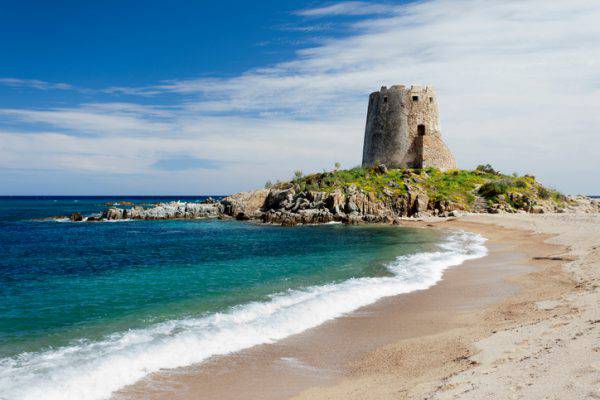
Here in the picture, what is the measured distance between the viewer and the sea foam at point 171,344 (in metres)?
7.70

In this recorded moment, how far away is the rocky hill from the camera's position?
44.0 meters

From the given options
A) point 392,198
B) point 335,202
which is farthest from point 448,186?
point 335,202

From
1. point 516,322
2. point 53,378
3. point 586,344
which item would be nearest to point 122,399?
point 53,378

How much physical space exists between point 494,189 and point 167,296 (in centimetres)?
4096

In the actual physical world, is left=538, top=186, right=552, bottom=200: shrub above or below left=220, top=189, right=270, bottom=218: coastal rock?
above

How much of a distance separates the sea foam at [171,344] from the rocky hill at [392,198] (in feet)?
91.5

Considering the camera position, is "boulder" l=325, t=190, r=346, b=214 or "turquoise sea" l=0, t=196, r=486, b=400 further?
"boulder" l=325, t=190, r=346, b=214

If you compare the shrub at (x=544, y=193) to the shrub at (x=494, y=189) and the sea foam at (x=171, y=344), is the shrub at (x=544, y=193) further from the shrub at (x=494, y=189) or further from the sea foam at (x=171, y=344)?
the sea foam at (x=171, y=344)

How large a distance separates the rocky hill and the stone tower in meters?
3.39

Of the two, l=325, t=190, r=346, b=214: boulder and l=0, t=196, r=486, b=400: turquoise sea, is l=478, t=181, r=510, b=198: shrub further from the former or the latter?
l=0, t=196, r=486, b=400: turquoise sea

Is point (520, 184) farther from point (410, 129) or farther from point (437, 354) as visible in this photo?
point (437, 354)

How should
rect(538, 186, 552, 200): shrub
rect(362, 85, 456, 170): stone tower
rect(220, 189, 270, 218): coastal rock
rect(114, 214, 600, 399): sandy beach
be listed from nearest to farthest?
rect(114, 214, 600, 399): sandy beach, rect(538, 186, 552, 200): shrub, rect(220, 189, 270, 218): coastal rock, rect(362, 85, 456, 170): stone tower

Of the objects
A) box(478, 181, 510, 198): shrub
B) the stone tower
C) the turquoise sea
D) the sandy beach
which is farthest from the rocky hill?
the sandy beach

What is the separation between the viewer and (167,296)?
13945mm
